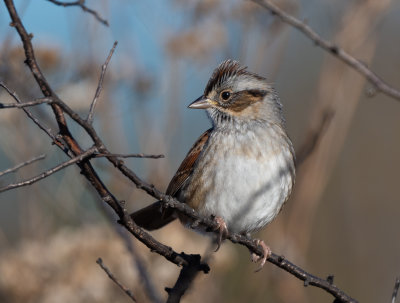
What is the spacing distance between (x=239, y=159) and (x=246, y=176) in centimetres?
11

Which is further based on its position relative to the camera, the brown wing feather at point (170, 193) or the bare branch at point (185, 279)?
→ the brown wing feather at point (170, 193)

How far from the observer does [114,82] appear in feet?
16.0

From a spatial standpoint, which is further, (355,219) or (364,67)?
(355,219)

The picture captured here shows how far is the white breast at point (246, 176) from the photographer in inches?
142

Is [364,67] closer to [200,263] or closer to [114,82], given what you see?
[200,263]

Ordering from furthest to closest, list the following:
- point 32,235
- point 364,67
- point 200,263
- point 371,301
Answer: point 371,301 < point 32,235 < point 200,263 < point 364,67

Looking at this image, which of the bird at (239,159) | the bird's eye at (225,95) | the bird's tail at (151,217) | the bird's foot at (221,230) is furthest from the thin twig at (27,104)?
the bird's tail at (151,217)

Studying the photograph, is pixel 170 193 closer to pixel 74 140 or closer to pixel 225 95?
pixel 225 95

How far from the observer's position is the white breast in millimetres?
3618

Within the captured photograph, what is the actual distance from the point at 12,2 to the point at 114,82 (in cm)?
279

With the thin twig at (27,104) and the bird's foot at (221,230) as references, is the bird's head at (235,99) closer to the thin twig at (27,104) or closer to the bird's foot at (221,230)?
the bird's foot at (221,230)

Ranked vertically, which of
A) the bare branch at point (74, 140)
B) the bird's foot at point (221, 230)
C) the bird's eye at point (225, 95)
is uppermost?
the bird's eye at point (225, 95)

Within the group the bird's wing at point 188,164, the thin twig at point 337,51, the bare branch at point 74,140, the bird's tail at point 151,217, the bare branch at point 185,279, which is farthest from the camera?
the bird's tail at point 151,217

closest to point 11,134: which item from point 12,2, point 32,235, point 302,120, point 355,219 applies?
point 32,235
